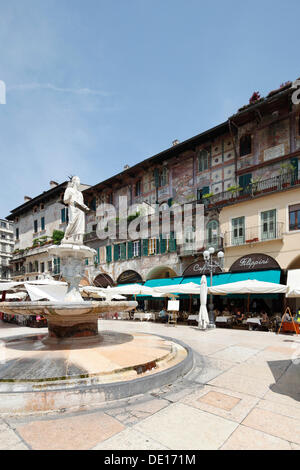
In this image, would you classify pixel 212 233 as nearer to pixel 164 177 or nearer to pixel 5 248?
pixel 164 177

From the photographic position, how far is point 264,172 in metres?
18.3

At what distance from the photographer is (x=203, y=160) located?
22.0 meters

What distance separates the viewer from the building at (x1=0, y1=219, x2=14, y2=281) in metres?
57.1

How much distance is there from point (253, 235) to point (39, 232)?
31.2 metres

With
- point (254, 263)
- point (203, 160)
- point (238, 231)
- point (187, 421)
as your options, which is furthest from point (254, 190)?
point (187, 421)

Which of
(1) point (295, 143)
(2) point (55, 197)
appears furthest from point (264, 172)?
(2) point (55, 197)

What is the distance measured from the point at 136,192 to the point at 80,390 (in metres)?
24.3

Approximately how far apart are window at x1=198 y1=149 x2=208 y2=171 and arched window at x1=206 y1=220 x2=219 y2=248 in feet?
17.1

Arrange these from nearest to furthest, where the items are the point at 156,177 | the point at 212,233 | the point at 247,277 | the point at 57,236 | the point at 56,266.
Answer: the point at 247,277 < the point at 212,233 < the point at 156,177 < the point at 57,236 < the point at 56,266

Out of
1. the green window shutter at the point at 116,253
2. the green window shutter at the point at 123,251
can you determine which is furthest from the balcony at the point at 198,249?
the green window shutter at the point at 116,253

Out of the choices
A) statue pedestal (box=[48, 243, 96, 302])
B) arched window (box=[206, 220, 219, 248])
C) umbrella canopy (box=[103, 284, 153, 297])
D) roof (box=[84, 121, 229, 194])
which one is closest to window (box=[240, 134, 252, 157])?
roof (box=[84, 121, 229, 194])

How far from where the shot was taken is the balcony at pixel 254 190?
16.3 metres

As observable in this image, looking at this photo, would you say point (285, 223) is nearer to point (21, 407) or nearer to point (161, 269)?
point (161, 269)

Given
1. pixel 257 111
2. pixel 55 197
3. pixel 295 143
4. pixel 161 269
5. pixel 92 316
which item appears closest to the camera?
pixel 92 316
